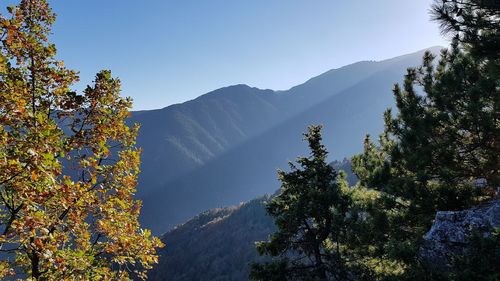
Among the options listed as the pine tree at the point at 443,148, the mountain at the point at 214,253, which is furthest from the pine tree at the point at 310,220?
the mountain at the point at 214,253

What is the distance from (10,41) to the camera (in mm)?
7434

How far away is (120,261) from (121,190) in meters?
1.65

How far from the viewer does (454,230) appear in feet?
37.1

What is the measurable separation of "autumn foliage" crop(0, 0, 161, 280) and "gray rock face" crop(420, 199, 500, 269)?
769 centimetres

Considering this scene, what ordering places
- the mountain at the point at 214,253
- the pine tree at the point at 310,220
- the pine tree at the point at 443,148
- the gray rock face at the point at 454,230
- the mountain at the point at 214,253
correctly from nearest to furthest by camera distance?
the gray rock face at the point at 454,230 < the pine tree at the point at 443,148 < the pine tree at the point at 310,220 < the mountain at the point at 214,253 < the mountain at the point at 214,253

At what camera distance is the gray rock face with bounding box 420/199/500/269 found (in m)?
10.6

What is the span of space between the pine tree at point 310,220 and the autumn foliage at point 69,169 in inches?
312

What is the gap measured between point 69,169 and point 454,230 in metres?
10.5

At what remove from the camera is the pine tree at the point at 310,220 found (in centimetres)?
1547

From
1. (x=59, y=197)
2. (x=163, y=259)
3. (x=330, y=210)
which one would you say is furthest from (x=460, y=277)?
(x=163, y=259)

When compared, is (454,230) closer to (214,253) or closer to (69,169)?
(69,169)

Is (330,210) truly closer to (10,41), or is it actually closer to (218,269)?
(10,41)

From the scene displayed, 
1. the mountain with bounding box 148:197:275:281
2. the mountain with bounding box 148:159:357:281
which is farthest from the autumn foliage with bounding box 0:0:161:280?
the mountain with bounding box 148:197:275:281

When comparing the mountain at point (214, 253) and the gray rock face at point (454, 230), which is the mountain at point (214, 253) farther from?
the gray rock face at point (454, 230)
